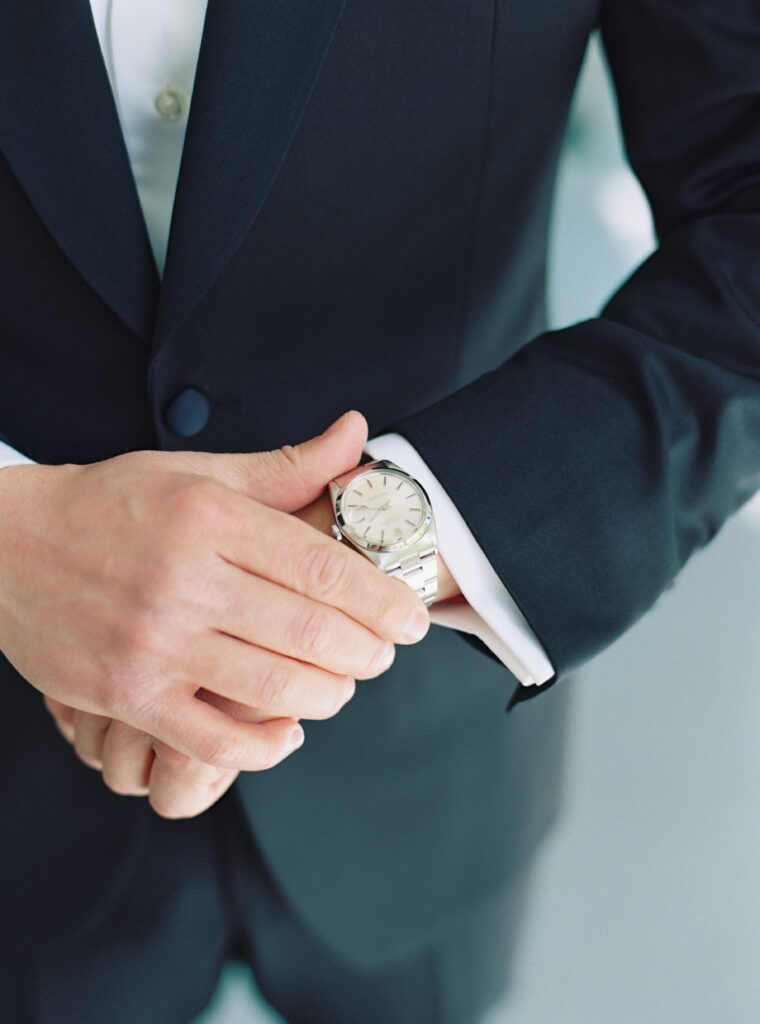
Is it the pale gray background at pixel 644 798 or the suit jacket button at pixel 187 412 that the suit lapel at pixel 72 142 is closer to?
the suit jacket button at pixel 187 412

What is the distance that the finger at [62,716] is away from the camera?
3.59ft

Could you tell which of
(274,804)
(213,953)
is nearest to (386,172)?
(274,804)

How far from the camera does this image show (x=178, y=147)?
0.92 metres

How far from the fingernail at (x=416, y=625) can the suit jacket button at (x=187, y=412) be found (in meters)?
0.33

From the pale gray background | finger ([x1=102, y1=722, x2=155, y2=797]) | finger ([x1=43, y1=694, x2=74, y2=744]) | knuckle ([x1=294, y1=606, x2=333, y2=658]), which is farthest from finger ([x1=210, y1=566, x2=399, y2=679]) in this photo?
the pale gray background

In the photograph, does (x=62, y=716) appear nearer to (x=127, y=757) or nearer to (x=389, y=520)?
(x=127, y=757)

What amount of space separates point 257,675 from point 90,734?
352 millimetres

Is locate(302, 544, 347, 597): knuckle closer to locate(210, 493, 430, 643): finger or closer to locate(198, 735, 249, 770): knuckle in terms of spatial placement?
locate(210, 493, 430, 643): finger

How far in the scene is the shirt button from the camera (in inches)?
34.9

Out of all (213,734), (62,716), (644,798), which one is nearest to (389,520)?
(213,734)

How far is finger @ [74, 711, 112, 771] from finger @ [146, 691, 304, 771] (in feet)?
0.69

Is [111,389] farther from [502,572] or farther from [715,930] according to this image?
[715,930]

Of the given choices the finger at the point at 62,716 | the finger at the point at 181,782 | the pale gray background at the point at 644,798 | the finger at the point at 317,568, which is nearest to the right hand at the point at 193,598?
the finger at the point at 317,568

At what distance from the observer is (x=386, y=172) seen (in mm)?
913
